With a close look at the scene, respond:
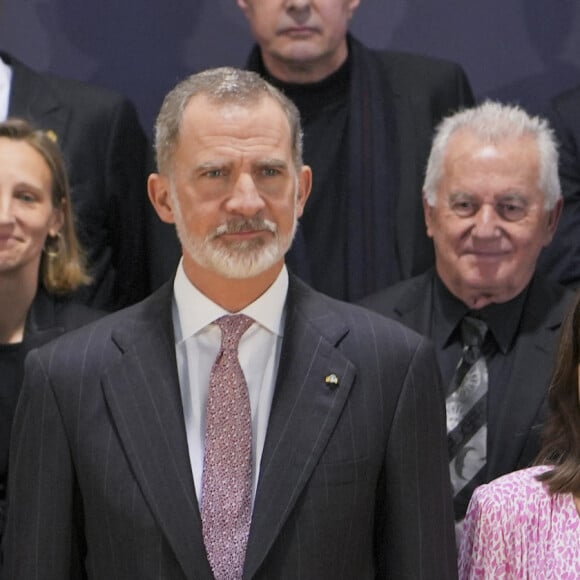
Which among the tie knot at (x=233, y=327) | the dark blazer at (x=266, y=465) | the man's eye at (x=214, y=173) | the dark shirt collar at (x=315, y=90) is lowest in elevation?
the dark blazer at (x=266, y=465)

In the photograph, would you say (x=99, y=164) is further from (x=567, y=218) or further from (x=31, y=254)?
(x=567, y=218)

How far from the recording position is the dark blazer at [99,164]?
340 cm

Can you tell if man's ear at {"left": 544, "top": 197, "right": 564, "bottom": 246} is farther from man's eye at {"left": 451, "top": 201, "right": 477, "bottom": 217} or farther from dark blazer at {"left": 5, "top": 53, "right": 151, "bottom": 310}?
dark blazer at {"left": 5, "top": 53, "right": 151, "bottom": 310}

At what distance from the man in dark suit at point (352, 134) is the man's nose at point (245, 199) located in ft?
3.42

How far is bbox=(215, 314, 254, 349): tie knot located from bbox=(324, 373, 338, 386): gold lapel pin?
145 millimetres

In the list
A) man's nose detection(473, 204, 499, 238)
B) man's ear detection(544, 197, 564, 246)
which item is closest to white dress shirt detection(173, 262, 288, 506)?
man's nose detection(473, 204, 499, 238)

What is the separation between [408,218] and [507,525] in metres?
1.14

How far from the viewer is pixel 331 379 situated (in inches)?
91.9

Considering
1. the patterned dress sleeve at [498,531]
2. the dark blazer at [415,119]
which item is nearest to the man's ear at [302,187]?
the patterned dress sleeve at [498,531]

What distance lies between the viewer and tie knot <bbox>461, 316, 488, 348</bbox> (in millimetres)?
3059

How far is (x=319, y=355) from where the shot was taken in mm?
2355

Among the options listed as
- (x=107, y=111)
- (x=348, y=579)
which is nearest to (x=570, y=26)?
(x=107, y=111)

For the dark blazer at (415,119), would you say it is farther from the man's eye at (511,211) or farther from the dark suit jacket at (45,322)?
the dark suit jacket at (45,322)

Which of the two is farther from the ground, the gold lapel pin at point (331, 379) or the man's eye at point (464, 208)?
the man's eye at point (464, 208)
